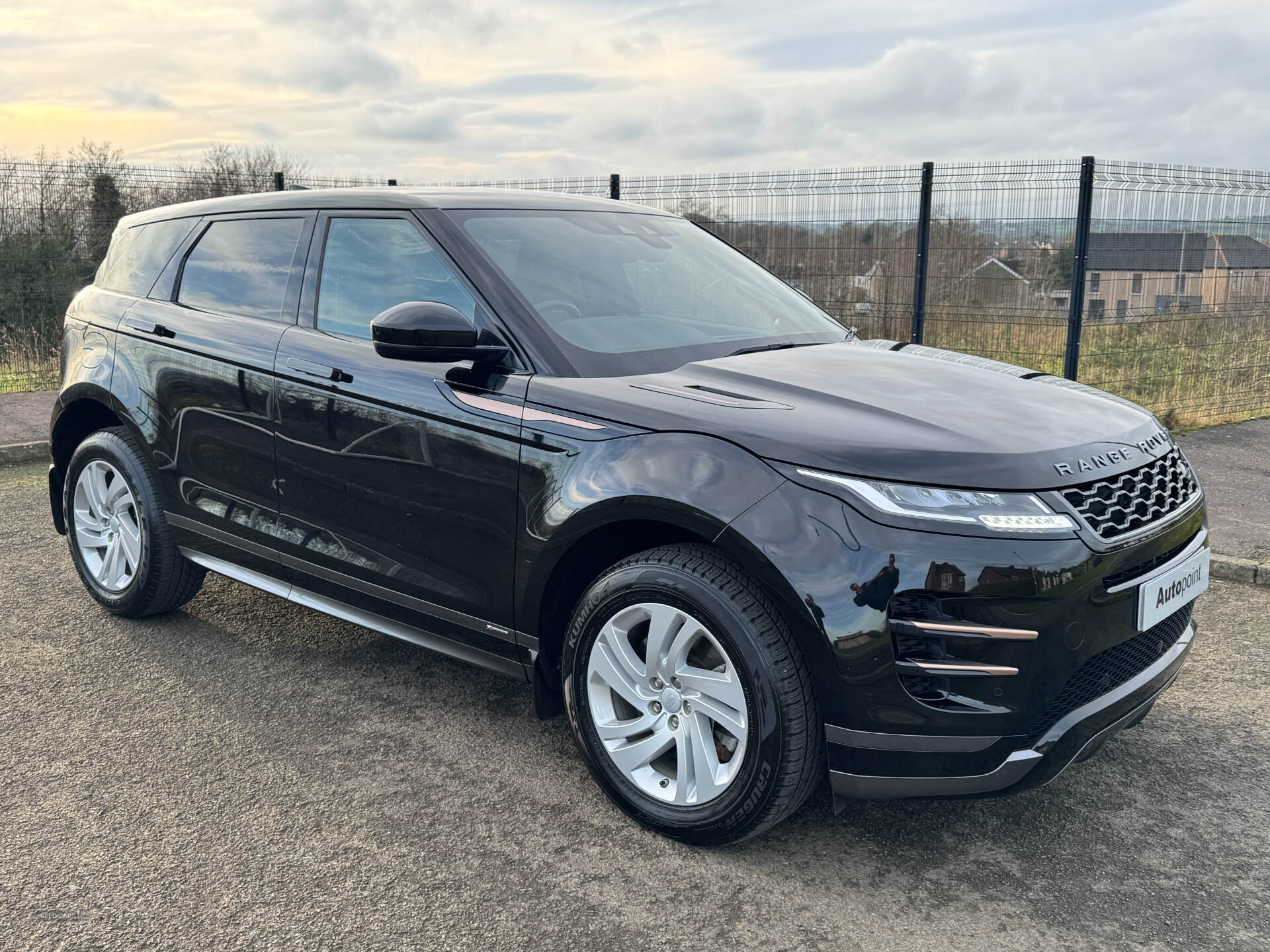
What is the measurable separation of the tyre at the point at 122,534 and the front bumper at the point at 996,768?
309 centimetres

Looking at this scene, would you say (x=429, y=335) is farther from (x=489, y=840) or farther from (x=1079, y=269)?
(x=1079, y=269)

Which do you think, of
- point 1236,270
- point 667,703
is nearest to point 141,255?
point 667,703

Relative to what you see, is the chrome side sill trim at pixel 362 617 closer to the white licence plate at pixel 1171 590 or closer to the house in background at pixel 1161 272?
the white licence plate at pixel 1171 590

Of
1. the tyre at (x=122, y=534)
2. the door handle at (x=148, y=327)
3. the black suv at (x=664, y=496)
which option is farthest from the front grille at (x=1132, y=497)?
the tyre at (x=122, y=534)

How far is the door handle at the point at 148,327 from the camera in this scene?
4.29 metres

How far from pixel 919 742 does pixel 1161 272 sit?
25.4 ft

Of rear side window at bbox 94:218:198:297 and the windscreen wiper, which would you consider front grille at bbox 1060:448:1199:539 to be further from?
rear side window at bbox 94:218:198:297

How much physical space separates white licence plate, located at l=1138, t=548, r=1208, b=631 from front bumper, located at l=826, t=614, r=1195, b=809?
22 cm

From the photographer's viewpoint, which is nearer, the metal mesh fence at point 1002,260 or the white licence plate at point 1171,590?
the white licence plate at point 1171,590

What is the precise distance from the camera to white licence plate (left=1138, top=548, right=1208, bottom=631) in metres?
2.70

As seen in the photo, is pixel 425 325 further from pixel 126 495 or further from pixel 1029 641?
pixel 126 495

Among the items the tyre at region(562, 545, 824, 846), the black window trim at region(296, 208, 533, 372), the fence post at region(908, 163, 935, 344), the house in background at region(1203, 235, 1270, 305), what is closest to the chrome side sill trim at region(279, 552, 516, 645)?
the tyre at region(562, 545, 824, 846)

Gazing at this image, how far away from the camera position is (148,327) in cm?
439

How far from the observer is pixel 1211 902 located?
2654mm
